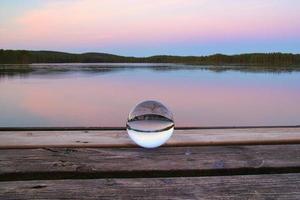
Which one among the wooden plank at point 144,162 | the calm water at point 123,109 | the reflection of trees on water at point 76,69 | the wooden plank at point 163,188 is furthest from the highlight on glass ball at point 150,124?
the reflection of trees on water at point 76,69

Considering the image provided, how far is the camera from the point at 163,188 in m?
1.02

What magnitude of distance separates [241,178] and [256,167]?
0.12m

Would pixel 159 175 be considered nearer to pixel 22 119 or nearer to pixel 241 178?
pixel 241 178

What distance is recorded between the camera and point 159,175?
3.72ft

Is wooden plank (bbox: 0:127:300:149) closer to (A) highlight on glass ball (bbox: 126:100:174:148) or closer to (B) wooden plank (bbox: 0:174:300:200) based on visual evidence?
(A) highlight on glass ball (bbox: 126:100:174:148)

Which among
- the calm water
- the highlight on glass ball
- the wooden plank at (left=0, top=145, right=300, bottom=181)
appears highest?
the highlight on glass ball

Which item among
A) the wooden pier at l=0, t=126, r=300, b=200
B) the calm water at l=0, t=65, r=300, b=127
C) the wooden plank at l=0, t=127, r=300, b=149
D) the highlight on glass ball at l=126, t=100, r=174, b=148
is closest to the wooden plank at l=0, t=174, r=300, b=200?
the wooden pier at l=0, t=126, r=300, b=200

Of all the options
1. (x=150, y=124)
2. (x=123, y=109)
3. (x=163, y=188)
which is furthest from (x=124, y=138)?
(x=123, y=109)

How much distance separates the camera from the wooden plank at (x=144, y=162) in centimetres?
114

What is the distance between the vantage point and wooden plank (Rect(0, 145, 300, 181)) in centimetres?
114

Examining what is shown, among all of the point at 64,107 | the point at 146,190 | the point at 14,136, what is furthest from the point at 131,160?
the point at 64,107

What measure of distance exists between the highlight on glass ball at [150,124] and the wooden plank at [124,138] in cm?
9

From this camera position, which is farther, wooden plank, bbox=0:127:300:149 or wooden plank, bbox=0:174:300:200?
wooden plank, bbox=0:127:300:149

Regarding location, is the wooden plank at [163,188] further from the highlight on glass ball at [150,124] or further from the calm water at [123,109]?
the calm water at [123,109]
